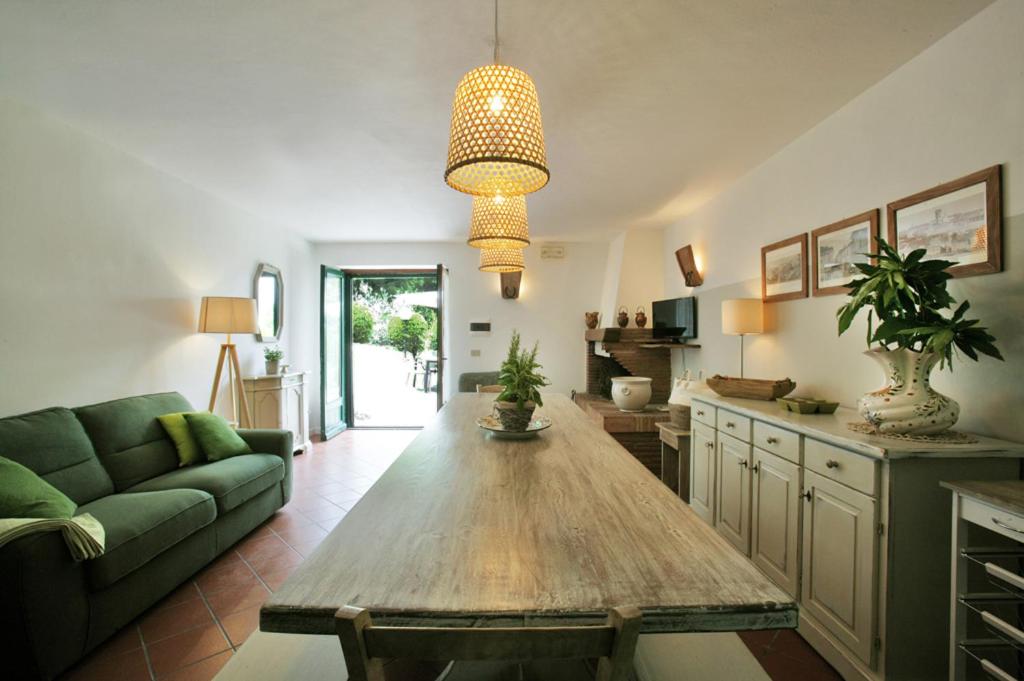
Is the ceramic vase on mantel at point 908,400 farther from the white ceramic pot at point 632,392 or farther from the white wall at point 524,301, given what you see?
the white wall at point 524,301

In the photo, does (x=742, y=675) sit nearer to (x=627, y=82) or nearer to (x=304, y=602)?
(x=304, y=602)

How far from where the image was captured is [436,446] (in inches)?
74.5

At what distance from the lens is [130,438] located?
8.88 feet

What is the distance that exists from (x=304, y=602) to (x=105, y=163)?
354 cm

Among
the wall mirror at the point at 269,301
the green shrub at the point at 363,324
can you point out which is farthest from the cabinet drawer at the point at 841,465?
the green shrub at the point at 363,324

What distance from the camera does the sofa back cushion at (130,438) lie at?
8.41 ft

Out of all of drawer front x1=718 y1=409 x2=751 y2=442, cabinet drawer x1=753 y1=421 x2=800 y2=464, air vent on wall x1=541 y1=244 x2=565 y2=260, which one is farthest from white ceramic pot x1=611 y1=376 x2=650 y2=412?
air vent on wall x1=541 y1=244 x2=565 y2=260

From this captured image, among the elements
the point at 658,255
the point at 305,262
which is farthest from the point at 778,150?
the point at 305,262

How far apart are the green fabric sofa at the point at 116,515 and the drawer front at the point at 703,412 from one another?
9.83ft

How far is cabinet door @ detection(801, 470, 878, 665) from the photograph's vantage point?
1.61 m

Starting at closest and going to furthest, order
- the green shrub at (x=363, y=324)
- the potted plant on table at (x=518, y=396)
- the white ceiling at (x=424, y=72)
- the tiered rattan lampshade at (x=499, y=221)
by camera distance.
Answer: the white ceiling at (x=424, y=72) < the potted plant on table at (x=518, y=396) < the tiered rattan lampshade at (x=499, y=221) < the green shrub at (x=363, y=324)

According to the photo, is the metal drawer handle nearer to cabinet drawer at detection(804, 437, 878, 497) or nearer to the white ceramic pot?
cabinet drawer at detection(804, 437, 878, 497)

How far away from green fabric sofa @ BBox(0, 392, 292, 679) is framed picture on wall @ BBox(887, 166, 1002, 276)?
370 centimetres

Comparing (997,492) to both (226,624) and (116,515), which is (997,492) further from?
(116,515)
